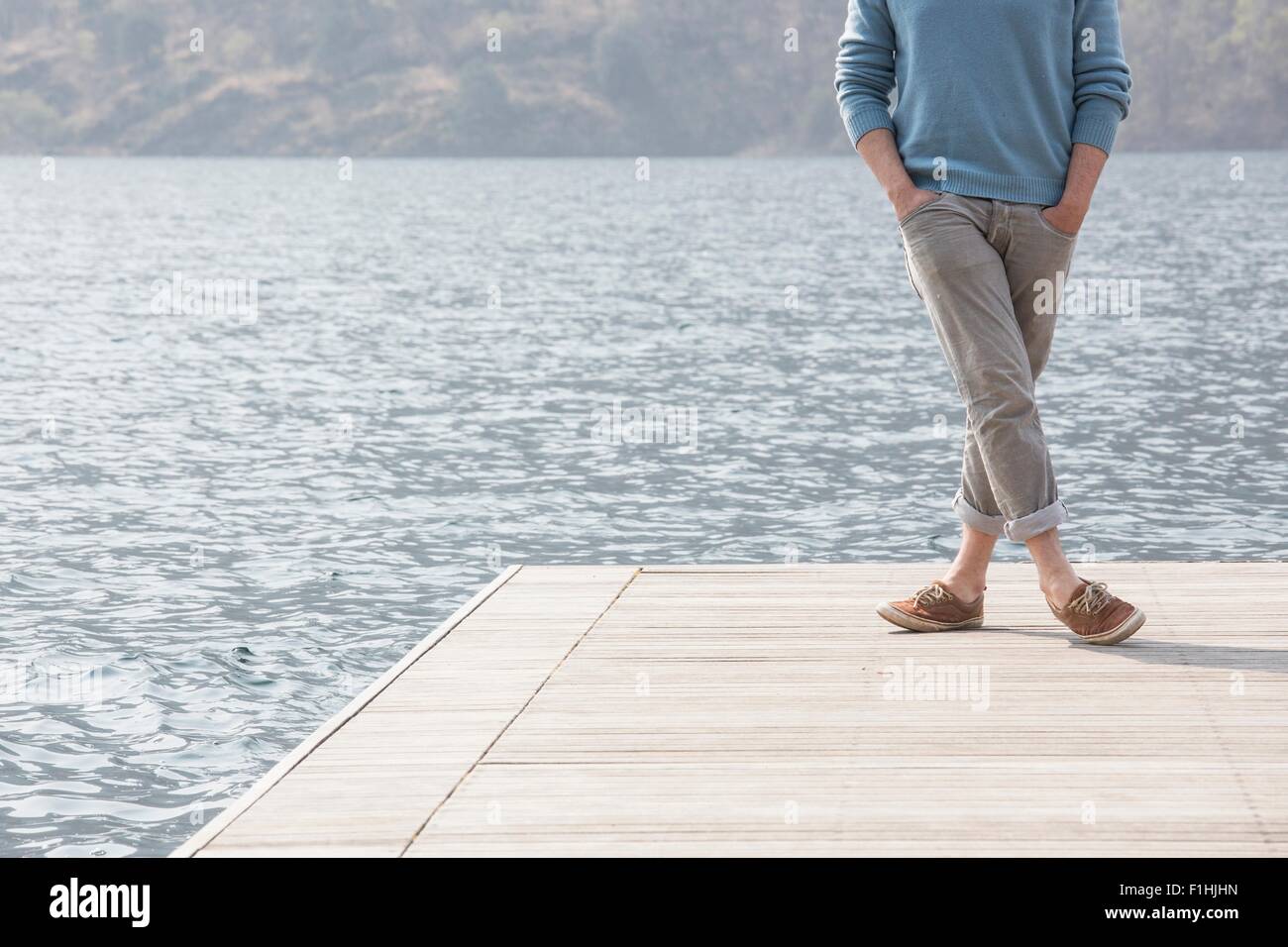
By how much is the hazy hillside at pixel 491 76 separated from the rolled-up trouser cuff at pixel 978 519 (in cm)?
16600

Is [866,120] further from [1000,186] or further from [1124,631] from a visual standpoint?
[1124,631]

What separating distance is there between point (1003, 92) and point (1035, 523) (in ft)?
4.35

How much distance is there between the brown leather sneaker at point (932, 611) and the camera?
5.50 metres

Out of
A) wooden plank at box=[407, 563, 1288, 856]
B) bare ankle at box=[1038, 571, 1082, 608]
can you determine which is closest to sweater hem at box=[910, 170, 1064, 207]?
bare ankle at box=[1038, 571, 1082, 608]

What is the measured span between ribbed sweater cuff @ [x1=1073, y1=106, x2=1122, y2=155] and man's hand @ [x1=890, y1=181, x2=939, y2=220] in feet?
1.60

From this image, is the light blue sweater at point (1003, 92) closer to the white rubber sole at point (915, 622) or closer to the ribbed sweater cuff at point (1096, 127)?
the ribbed sweater cuff at point (1096, 127)

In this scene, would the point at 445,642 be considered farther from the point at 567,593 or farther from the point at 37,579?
the point at 37,579

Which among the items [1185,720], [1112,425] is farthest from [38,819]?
[1112,425]

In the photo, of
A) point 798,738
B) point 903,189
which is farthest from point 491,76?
point 798,738

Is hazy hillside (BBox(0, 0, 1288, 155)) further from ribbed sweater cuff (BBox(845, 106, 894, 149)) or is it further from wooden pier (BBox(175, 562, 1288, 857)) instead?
ribbed sweater cuff (BBox(845, 106, 894, 149))

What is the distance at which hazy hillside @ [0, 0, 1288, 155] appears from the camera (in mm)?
164500

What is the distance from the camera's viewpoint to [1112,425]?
59.0 ft

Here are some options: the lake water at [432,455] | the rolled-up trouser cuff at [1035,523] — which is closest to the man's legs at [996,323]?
the rolled-up trouser cuff at [1035,523]
